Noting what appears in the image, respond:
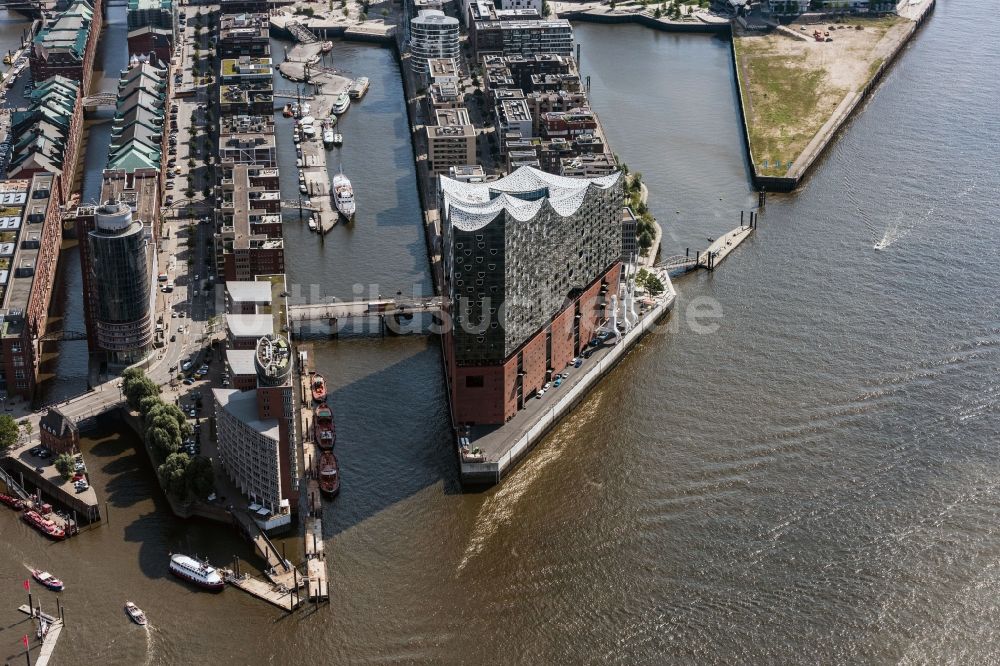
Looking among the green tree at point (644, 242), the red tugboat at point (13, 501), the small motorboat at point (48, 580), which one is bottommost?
the small motorboat at point (48, 580)

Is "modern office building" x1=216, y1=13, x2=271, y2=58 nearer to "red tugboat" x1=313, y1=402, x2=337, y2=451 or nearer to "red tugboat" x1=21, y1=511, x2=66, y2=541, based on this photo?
"red tugboat" x1=313, y1=402, x2=337, y2=451

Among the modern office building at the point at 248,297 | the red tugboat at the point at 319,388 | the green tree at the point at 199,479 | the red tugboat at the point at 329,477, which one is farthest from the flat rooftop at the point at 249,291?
the green tree at the point at 199,479

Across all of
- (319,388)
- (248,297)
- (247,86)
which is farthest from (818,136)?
(319,388)

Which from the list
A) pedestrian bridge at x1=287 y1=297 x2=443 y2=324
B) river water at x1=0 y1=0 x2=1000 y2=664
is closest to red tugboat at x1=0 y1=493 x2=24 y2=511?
river water at x1=0 y1=0 x2=1000 y2=664

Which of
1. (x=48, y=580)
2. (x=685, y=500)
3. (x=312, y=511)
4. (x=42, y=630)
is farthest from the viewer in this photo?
(x=685, y=500)

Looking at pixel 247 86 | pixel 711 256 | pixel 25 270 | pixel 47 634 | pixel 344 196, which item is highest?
pixel 247 86

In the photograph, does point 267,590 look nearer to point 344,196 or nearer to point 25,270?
point 25,270

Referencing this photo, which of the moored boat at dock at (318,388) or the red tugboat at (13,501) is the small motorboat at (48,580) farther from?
the moored boat at dock at (318,388)
